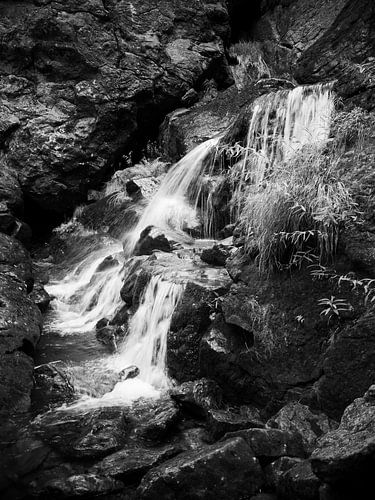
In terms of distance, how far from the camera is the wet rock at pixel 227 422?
15.4 ft

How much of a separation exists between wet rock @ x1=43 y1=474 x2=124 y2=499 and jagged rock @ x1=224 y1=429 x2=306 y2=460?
127 cm

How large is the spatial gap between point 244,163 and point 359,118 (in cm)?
321

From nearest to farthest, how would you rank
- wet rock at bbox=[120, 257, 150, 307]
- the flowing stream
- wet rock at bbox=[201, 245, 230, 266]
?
the flowing stream, wet rock at bbox=[201, 245, 230, 266], wet rock at bbox=[120, 257, 150, 307]

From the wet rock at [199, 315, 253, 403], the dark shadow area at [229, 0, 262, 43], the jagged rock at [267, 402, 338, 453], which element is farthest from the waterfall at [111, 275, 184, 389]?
the dark shadow area at [229, 0, 262, 43]

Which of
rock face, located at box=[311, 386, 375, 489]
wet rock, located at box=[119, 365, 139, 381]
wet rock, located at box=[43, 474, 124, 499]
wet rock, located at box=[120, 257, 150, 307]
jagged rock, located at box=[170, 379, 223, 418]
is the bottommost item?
wet rock, located at box=[43, 474, 124, 499]

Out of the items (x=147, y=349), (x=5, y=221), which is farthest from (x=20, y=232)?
(x=147, y=349)

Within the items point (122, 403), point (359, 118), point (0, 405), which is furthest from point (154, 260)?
point (359, 118)

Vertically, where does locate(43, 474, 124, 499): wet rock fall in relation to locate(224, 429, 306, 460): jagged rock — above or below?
below

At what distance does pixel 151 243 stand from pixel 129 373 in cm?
334

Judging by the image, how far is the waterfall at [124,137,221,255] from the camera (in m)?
10.6

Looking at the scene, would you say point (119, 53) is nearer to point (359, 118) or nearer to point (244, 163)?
point (244, 163)

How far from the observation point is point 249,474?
12.8ft

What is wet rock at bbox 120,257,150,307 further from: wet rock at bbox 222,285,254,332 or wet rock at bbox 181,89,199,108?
wet rock at bbox 181,89,199,108

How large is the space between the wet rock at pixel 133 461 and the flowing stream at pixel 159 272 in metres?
1.36
